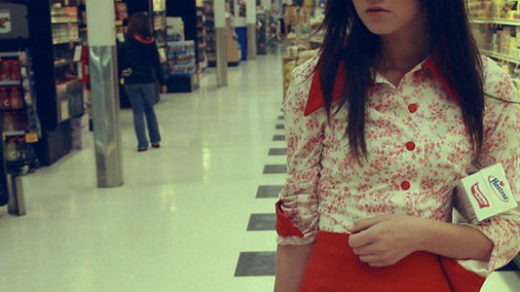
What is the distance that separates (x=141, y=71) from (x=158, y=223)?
3051mm

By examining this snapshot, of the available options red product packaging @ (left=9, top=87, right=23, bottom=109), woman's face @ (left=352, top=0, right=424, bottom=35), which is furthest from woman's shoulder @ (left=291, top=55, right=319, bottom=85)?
red product packaging @ (left=9, top=87, right=23, bottom=109)

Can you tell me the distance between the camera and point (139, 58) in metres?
7.65

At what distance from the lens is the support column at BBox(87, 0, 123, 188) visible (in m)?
5.96

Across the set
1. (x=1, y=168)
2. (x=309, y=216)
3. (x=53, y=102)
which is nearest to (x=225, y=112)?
(x=53, y=102)

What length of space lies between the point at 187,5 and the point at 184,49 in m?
Result: 1.49

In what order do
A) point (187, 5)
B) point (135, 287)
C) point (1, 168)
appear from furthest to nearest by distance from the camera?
point (187, 5) → point (1, 168) → point (135, 287)

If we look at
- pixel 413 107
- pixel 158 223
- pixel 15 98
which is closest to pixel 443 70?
pixel 413 107

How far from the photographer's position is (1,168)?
4.98m

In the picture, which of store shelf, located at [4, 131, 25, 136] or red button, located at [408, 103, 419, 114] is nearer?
red button, located at [408, 103, 419, 114]

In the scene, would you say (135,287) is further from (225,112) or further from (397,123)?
(225,112)

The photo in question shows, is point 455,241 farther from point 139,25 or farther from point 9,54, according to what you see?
point 139,25

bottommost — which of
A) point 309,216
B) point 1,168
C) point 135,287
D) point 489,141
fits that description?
point 135,287

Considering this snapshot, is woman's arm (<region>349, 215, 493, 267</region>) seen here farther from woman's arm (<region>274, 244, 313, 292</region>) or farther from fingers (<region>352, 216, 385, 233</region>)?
woman's arm (<region>274, 244, 313, 292</region>)

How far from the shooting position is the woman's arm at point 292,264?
1.33 meters
